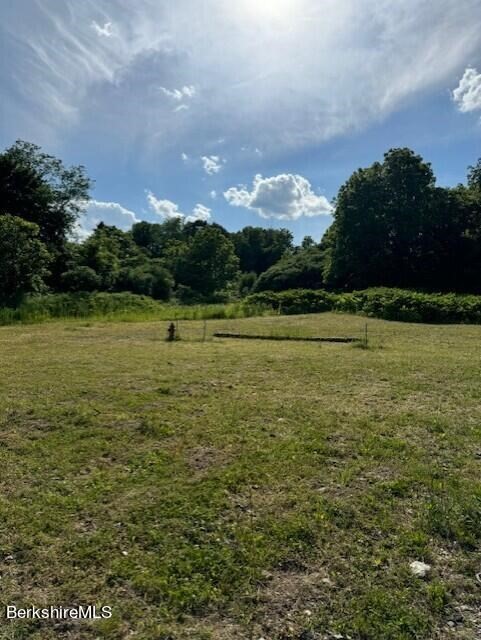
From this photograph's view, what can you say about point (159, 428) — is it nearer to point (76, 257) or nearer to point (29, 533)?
point (29, 533)

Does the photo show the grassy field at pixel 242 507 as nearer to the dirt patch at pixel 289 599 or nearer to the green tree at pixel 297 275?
the dirt patch at pixel 289 599

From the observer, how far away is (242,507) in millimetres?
2674

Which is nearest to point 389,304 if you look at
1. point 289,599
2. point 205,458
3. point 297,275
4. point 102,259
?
point 205,458

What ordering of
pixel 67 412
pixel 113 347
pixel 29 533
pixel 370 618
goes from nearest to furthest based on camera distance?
pixel 370 618 → pixel 29 533 → pixel 67 412 → pixel 113 347

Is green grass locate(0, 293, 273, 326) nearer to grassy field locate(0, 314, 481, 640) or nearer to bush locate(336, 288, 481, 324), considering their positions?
bush locate(336, 288, 481, 324)

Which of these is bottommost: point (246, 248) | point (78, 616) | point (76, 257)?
point (78, 616)

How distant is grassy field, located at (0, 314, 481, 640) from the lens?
1.87m

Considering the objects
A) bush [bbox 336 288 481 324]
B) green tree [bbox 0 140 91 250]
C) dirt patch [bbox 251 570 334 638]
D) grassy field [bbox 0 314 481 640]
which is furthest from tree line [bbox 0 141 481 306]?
dirt patch [bbox 251 570 334 638]

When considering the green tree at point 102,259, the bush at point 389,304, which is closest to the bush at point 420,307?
the bush at point 389,304

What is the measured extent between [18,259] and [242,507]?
681 inches

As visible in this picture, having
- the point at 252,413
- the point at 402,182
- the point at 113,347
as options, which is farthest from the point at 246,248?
the point at 252,413

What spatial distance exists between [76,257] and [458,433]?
2670cm

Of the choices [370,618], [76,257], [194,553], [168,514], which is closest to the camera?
[370,618]

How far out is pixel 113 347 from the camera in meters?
8.63
